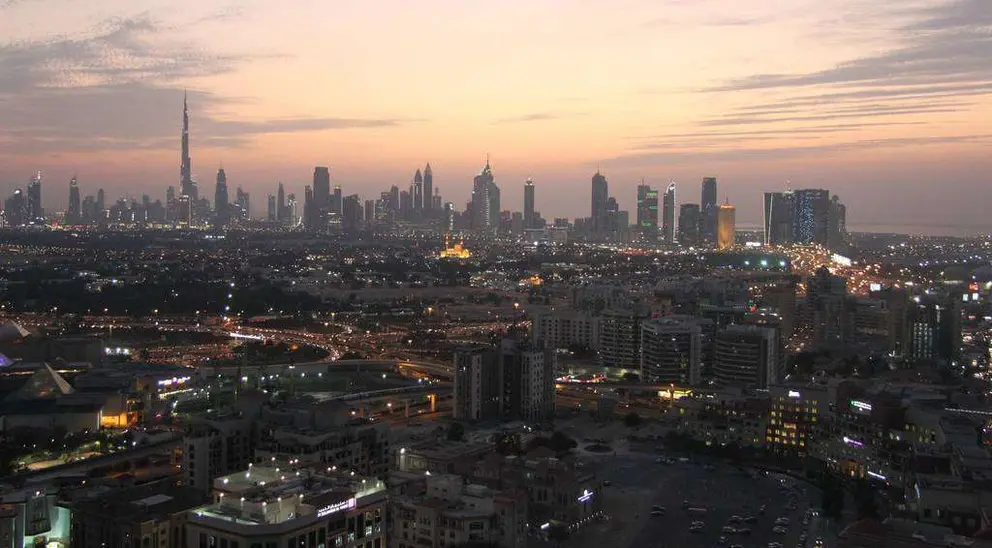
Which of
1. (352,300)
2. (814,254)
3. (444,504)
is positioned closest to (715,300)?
(352,300)

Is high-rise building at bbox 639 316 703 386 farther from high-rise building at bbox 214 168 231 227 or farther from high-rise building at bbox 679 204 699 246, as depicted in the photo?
high-rise building at bbox 214 168 231 227

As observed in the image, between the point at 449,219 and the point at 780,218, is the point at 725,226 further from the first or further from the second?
the point at 449,219

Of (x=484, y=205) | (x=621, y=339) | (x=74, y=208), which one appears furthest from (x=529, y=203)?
(x=621, y=339)

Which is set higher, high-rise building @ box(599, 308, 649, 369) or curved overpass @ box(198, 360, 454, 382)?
high-rise building @ box(599, 308, 649, 369)

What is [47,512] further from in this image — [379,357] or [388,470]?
[379,357]

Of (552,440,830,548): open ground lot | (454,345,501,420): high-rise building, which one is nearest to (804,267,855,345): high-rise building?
(454,345,501,420): high-rise building

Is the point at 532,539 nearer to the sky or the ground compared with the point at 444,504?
nearer to the ground
